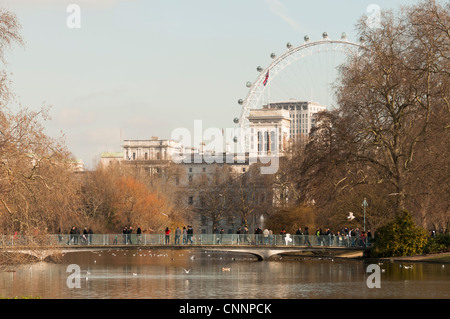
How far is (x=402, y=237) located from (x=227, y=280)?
17960 millimetres

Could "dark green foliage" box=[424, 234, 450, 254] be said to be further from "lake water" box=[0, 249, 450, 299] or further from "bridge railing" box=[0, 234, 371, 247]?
"bridge railing" box=[0, 234, 371, 247]

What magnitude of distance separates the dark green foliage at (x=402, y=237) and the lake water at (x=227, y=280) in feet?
7.72

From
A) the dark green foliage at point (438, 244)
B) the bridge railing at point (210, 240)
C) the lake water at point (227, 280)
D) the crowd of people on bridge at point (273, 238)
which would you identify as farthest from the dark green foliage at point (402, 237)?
the bridge railing at point (210, 240)

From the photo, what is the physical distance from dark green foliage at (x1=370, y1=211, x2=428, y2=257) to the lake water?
235cm

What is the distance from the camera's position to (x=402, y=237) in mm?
68188

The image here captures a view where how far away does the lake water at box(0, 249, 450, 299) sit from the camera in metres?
46.5

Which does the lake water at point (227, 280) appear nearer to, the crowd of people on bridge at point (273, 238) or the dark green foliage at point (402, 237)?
the crowd of people on bridge at point (273, 238)

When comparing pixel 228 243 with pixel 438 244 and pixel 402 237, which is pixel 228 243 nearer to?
pixel 402 237

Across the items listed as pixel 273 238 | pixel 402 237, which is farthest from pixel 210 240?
pixel 402 237
